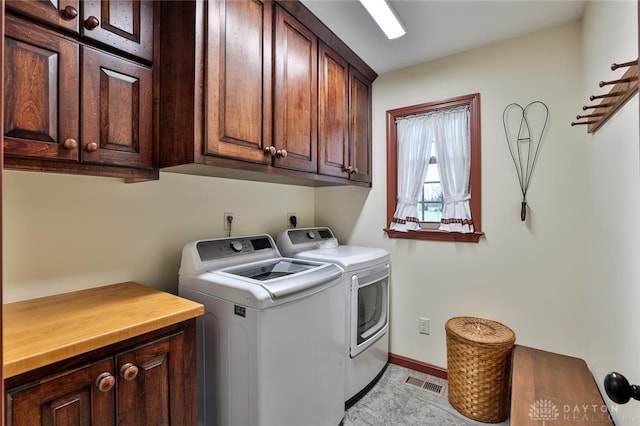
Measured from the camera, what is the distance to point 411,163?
96.3 inches

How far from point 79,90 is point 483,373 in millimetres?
2484

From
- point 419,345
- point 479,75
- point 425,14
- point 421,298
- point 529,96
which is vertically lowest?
point 419,345

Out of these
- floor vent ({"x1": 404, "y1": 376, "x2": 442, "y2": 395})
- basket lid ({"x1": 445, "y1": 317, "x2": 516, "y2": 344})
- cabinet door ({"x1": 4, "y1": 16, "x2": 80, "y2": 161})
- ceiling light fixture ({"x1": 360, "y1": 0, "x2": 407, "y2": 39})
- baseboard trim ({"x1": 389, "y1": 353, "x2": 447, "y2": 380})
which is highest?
ceiling light fixture ({"x1": 360, "y1": 0, "x2": 407, "y2": 39})

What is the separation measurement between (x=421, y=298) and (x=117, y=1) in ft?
8.21

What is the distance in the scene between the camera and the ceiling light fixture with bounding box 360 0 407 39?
163 centimetres

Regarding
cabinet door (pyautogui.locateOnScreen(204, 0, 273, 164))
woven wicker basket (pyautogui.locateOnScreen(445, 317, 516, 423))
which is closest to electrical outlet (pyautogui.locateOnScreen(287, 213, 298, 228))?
cabinet door (pyautogui.locateOnScreen(204, 0, 273, 164))

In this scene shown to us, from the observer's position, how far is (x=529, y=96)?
2.03m

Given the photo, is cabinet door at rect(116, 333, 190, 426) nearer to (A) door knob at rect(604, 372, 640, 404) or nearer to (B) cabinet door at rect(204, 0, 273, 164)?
(B) cabinet door at rect(204, 0, 273, 164)

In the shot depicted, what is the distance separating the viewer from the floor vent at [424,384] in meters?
2.17

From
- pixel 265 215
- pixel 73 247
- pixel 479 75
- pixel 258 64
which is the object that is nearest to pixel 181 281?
pixel 73 247

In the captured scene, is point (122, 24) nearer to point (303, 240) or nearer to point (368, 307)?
point (303, 240)

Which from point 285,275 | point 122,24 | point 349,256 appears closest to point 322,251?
point 349,256

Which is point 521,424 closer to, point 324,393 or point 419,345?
point 324,393

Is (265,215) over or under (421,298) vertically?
over
